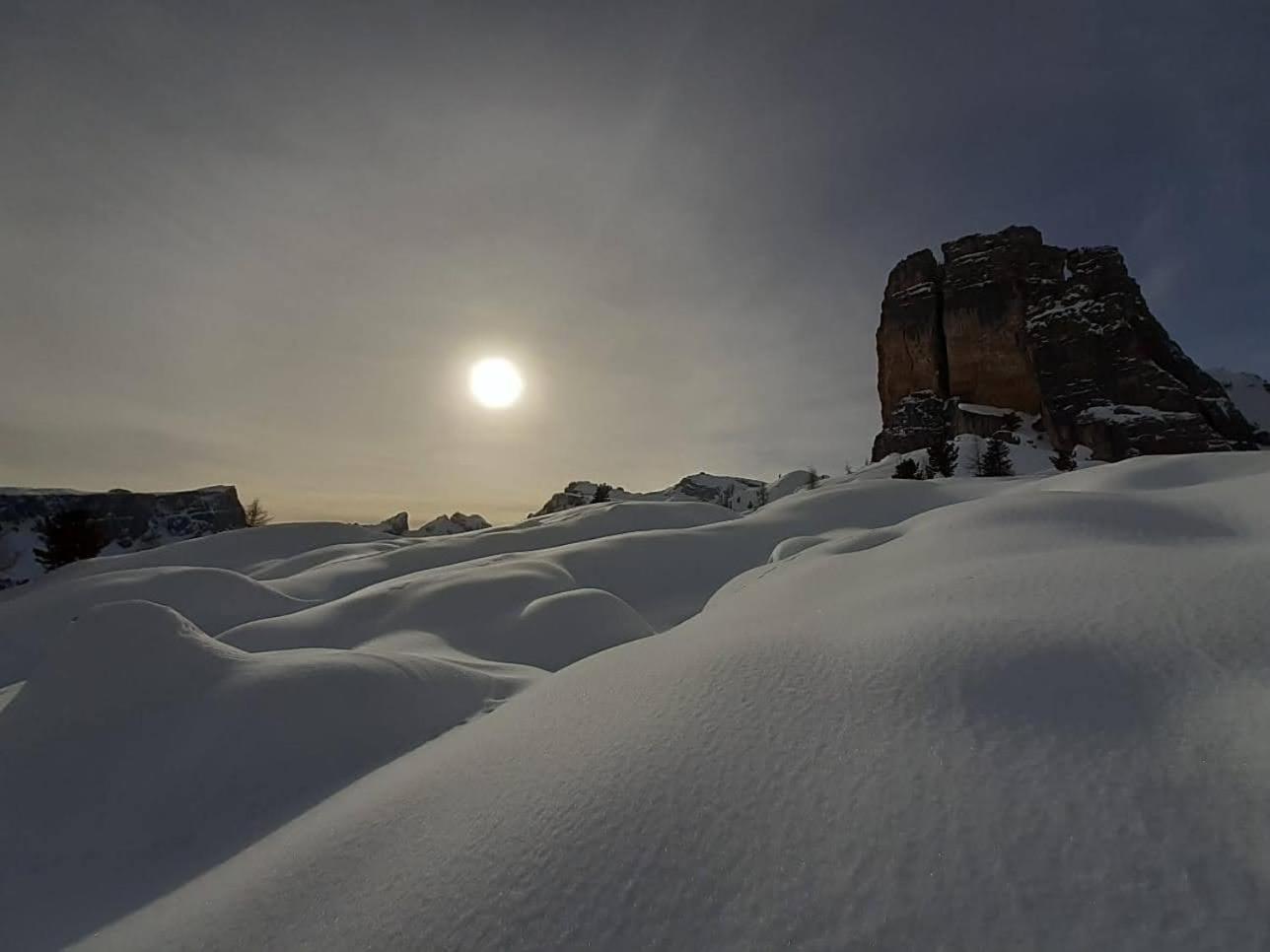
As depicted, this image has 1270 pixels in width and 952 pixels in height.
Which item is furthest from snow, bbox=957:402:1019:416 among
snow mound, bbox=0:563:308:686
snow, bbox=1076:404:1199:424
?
snow mound, bbox=0:563:308:686

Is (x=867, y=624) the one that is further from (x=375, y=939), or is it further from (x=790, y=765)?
(x=375, y=939)

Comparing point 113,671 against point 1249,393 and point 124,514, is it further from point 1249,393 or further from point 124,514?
point 1249,393

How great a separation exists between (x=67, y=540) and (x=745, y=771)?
28.1 meters

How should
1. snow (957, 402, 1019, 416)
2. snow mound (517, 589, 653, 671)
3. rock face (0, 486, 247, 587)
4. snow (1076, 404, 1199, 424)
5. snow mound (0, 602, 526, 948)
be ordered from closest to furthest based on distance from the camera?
snow mound (0, 602, 526, 948) < snow mound (517, 589, 653, 671) < rock face (0, 486, 247, 587) < snow (1076, 404, 1199, 424) < snow (957, 402, 1019, 416)

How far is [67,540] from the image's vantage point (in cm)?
1997

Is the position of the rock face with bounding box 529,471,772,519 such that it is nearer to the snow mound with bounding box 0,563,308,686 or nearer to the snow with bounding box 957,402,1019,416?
the snow with bounding box 957,402,1019,416

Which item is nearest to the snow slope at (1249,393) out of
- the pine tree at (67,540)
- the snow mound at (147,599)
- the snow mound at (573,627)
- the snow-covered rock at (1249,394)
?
the snow-covered rock at (1249,394)

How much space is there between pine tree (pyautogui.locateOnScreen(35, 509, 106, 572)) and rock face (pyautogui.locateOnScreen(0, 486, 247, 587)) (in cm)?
1728

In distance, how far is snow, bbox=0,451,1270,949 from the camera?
1206mm

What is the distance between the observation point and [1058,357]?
53.2 metres

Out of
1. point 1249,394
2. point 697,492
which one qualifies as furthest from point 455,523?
point 1249,394

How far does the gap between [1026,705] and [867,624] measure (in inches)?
33.9

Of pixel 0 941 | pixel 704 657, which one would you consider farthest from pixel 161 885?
pixel 704 657

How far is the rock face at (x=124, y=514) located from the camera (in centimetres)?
3466
